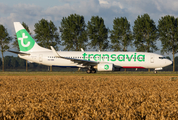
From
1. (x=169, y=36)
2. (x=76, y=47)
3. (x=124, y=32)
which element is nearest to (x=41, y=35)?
(x=76, y=47)

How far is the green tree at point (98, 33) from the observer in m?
55.3

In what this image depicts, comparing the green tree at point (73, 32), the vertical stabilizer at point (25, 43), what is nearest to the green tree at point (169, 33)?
the green tree at point (73, 32)

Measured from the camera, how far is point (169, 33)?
52.4m

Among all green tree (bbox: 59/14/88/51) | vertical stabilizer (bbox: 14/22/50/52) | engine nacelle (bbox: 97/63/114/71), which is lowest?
engine nacelle (bbox: 97/63/114/71)

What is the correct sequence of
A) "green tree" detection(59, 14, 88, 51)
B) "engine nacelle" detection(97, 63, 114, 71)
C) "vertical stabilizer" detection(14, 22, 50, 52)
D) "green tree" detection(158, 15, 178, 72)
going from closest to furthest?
"engine nacelle" detection(97, 63, 114, 71)
"vertical stabilizer" detection(14, 22, 50, 52)
"green tree" detection(158, 15, 178, 72)
"green tree" detection(59, 14, 88, 51)

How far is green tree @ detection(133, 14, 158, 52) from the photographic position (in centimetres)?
5231

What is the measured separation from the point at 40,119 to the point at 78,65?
28.4 metres

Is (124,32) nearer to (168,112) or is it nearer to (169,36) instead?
(169,36)

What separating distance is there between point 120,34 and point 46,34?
18845 mm

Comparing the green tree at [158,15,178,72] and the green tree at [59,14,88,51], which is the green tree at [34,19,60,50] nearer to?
the green tree at [59,14,88,51]

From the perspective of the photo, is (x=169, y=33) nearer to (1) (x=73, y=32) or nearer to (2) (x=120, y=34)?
(2) (x=120, y=34)

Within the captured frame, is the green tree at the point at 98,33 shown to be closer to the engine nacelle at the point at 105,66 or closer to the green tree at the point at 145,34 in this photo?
the green tree at the point at 145,34

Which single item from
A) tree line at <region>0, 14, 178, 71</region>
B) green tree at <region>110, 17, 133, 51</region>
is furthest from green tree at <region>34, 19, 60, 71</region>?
green tree at <region>110, 17, 133, 51</region>

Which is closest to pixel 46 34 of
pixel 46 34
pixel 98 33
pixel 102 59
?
pixel 46 34
